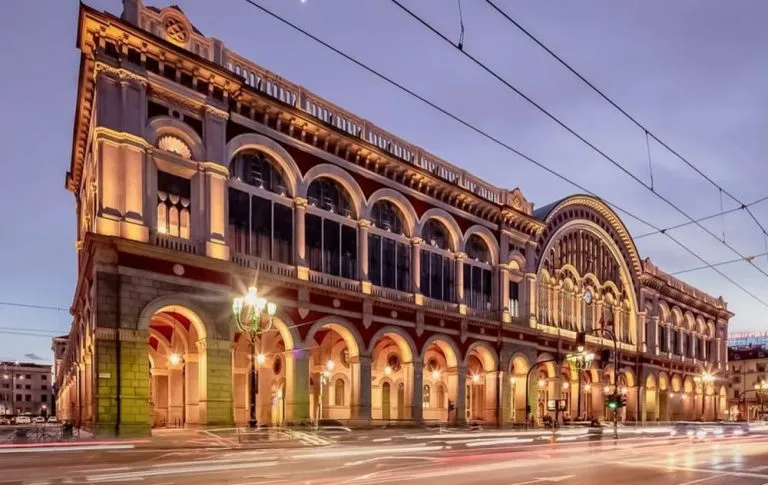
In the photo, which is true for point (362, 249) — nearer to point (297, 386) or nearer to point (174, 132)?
point (297, 386)

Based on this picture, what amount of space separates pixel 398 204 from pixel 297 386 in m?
12.4

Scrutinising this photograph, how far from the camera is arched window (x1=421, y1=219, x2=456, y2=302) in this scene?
40.9 meters

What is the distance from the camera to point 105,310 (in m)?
25.5

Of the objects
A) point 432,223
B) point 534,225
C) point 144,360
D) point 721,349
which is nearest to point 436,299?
point 432,223

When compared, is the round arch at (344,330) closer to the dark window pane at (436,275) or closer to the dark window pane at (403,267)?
the dark window pane at (403,267)

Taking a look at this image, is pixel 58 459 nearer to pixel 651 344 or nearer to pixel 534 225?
pixel 534 225

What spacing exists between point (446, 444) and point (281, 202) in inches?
529

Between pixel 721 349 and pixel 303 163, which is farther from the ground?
pixel 303 163

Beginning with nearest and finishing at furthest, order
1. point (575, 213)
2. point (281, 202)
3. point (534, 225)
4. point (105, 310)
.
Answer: point (105, 310) < point (281, 202) < point (534, 225) < point (575, 213)

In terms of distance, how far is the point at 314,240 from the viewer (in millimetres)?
34469

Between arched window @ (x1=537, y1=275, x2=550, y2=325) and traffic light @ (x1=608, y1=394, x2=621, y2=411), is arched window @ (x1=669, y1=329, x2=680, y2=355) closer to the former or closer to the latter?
arched window @ (x1=537, y1=275, x2=550, y2=325)

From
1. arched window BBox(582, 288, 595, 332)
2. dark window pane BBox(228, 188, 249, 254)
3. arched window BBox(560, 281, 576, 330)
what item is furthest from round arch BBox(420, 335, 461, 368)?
arched window BBox(582, 288, 595, 332)

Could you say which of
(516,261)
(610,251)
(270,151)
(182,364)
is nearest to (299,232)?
(270,151)

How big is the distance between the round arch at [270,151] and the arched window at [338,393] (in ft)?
41.1
